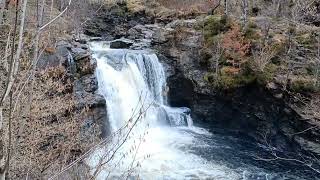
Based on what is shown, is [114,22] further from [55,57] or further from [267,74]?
[267,74]

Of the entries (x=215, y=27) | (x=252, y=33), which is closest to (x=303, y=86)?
(x=252, y=33)

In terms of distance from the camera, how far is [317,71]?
1717cm

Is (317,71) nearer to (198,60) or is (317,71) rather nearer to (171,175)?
(198,60)

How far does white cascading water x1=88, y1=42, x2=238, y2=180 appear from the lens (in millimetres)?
15195

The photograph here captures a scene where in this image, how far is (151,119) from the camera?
66.7 ft

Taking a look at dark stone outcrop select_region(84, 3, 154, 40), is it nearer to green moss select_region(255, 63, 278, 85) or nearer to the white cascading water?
the white cascading water

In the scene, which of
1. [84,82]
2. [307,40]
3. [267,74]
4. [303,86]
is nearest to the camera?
[303,86]

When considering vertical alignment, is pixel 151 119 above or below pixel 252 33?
below

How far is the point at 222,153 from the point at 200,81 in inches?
199

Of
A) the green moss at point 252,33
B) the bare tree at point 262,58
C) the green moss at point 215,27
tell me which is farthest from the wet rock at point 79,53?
the green moss at point 252,33

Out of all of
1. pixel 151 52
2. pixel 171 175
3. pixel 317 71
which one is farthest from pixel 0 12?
pixel 151 52

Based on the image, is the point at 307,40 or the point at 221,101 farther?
the point at 221,101

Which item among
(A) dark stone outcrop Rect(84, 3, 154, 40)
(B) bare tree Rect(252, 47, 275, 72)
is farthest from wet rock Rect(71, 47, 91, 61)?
(A) dark stone outcrop Rect(84, 3, 154, 40)

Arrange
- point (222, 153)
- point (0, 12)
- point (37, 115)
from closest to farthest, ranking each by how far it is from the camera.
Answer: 1. point (0, 12)
2. point (37, 115)
3. point (222, 153)
